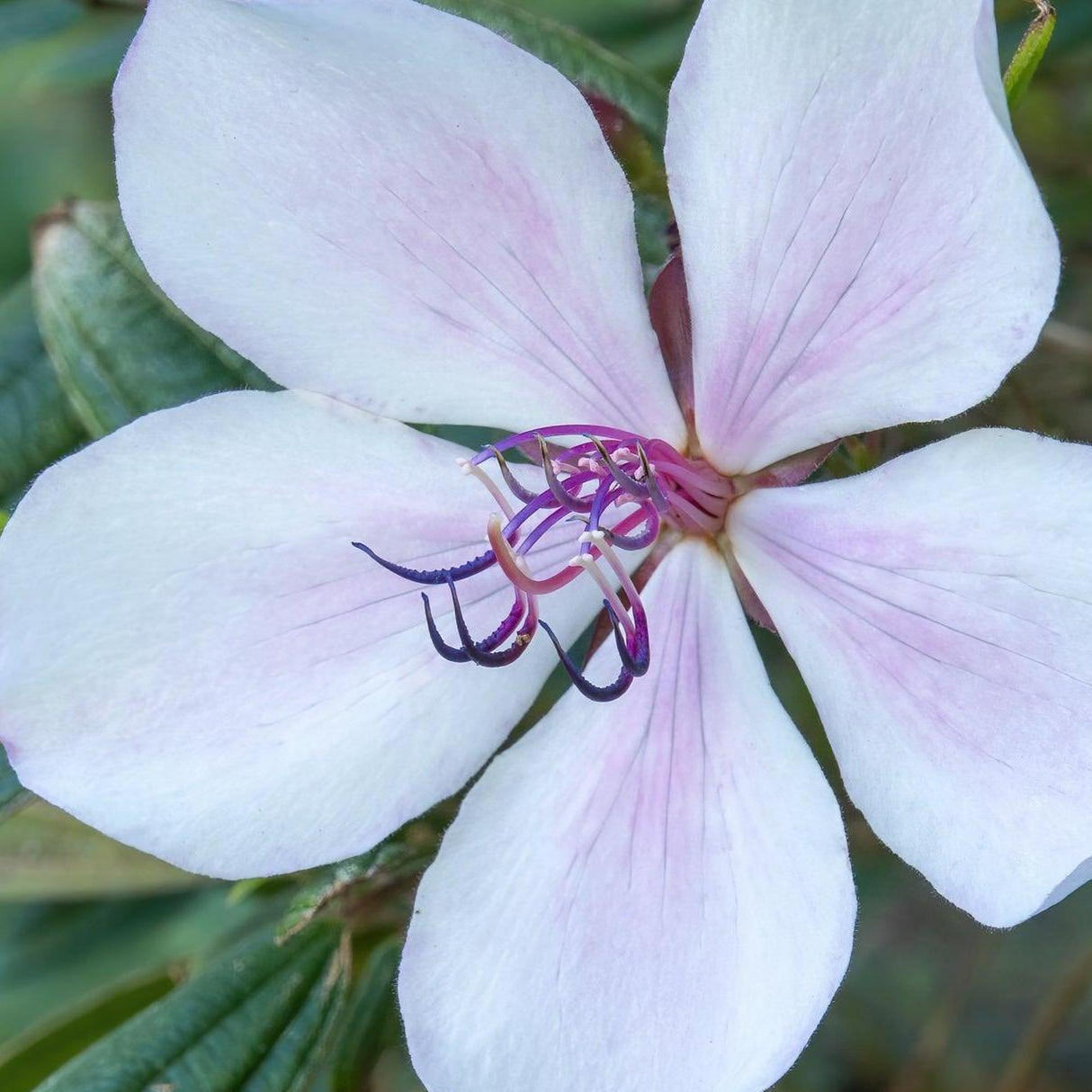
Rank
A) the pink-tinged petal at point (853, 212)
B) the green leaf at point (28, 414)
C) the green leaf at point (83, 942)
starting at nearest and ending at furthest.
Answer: the pink-tinged petal at point (853, 212) → the green leaf at point (28, 414) → the green leaf at point (83, 942)

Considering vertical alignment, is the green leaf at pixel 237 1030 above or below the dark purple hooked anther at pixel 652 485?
below

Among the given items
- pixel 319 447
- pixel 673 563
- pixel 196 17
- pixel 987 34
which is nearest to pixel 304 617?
pixel 319 447

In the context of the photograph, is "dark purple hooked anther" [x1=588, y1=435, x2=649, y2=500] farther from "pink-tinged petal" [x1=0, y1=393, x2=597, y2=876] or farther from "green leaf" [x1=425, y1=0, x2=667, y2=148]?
"green leaf" [x1=425, y1=0, x2=667, y2=148]

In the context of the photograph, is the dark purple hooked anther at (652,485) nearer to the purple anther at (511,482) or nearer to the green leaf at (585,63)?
the purple anther at (511,482)

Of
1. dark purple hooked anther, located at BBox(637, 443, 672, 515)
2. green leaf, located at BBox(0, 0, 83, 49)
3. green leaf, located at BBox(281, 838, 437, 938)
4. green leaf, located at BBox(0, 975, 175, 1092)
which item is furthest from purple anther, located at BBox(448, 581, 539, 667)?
green leaf, located at BBox(0, 0, 83, 49)

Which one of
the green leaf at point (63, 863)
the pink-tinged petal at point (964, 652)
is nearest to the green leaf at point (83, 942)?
the green leaf at point (63, 863)

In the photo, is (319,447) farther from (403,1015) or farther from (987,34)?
(987,34)
